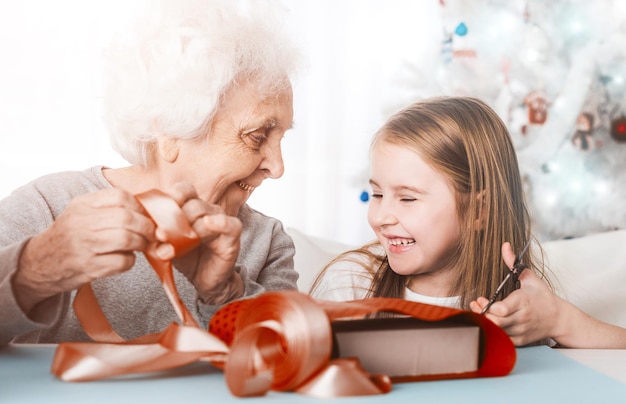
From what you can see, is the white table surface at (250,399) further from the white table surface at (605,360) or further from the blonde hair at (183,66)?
the blonde hair at (183,66)

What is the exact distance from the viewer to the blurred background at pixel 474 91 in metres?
Answer: 3.67

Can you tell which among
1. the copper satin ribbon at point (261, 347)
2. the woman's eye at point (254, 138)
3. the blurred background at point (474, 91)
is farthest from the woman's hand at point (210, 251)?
the blurred background at point (474, 91)

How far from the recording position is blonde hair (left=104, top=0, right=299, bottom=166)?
1.40 meters

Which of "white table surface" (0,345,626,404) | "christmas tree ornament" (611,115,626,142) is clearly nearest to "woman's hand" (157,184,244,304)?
"white table surface" (0,345,626,404)

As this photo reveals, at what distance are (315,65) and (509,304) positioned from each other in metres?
2.65

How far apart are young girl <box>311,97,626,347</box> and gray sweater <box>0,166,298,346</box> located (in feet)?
0.58

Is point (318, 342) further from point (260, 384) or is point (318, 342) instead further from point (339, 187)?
point (339, 187)

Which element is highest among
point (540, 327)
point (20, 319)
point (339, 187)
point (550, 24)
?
point (550, 24)

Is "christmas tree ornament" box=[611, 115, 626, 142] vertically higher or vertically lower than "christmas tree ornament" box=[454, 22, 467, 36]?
lower

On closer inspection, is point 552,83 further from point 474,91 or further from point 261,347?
point 261,347

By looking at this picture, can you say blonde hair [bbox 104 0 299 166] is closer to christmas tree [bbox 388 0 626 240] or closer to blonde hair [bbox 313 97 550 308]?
blonde hair [bbox 313 97 550 308]

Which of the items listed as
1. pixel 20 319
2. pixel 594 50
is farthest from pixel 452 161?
pixel 594 50

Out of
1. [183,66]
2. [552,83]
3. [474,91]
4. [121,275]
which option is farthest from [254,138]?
[552,83]

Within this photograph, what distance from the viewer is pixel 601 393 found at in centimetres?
81
